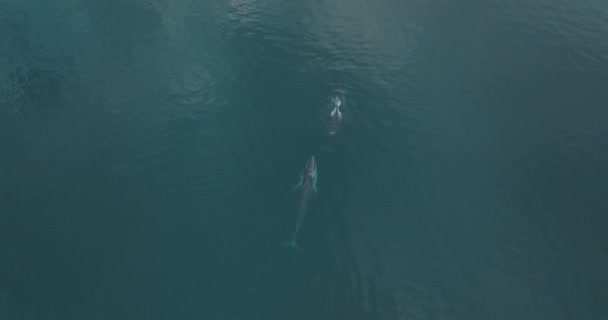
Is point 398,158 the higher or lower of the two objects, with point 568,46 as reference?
lower

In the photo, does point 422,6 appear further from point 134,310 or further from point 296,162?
point 134,310

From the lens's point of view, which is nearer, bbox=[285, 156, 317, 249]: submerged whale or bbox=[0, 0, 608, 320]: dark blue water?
bbox=[0, 0, 608, 320]: dark blue water

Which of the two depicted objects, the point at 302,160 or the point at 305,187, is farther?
the point at 302,160

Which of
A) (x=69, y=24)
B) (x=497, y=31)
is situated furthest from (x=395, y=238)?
(x=69, y=24)

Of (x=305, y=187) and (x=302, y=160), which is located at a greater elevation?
(x=305, y=187)

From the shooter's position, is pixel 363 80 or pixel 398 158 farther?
pixel 363 80

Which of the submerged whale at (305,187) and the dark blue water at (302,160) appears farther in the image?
the submerged whale at (305,187)

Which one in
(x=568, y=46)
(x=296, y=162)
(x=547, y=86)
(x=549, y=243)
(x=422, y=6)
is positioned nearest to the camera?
(x=549, y=243)

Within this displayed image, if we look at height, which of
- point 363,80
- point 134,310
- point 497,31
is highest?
point 497,31
